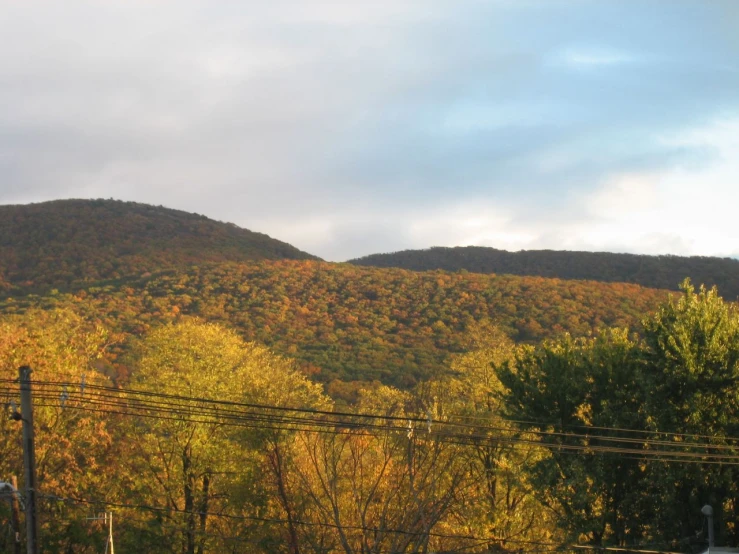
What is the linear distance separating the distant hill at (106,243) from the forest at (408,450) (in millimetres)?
58415

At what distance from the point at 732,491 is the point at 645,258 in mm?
96703

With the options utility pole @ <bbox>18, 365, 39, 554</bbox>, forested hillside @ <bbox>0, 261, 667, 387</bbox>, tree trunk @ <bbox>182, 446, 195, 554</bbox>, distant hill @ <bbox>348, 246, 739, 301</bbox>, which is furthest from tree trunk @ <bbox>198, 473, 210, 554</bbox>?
distant hill @ <bbox>348, 246, 739, 301</bbox>

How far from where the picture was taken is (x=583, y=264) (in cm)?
11594

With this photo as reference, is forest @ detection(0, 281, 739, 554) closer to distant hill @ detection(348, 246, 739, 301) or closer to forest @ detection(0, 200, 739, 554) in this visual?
forest @ detection(0, 200, 739, 554)

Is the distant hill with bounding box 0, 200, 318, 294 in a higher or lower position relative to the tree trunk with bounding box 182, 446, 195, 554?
higher

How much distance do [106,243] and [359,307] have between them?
154 ft

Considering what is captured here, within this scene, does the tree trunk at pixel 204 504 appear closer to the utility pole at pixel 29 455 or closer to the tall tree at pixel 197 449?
the tall tree at pixel 197 449

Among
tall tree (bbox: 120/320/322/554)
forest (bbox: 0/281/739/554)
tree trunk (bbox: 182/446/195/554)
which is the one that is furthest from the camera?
tall tree (bbox: 120/320/322/554)

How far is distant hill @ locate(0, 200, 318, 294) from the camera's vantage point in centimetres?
9531

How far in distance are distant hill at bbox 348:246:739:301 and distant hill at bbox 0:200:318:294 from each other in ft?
73.9

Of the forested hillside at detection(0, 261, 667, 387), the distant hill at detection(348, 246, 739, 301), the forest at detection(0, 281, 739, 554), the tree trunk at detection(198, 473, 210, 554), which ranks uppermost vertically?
the distant hill at detection(348, 246, 739, 301)

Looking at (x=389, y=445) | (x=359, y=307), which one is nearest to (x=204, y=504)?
(x=389, y=445)

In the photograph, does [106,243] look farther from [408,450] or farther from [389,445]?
Answer: [408,450]

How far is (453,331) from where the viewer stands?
237ft
